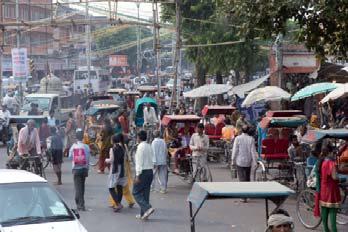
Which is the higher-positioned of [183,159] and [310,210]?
[183,159]

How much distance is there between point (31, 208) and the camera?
9.67m

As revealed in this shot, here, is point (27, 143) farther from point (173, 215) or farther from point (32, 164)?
point (173, 215)

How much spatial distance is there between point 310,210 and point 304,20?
3413 millimetres

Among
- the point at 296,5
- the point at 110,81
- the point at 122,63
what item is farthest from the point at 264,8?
the point at 122,63

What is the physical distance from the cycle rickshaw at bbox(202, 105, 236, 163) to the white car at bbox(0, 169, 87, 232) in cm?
1156

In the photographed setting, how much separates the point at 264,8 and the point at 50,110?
69.2ft

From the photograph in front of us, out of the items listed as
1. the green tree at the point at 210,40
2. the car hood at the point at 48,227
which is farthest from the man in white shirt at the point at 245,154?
the green tree at the point at 210,40

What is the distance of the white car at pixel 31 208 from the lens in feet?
30.2

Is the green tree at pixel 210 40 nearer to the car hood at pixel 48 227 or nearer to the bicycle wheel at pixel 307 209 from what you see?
the bicycle wheel at pixel 307 209

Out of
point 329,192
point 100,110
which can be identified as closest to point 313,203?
point 329,192

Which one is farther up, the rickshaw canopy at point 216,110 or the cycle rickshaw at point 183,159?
the rickshaw canopy at point 216,110

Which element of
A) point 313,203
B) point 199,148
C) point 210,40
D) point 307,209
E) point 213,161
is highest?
point 210,40

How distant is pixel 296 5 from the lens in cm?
1214

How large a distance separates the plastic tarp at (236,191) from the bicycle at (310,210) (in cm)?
444
